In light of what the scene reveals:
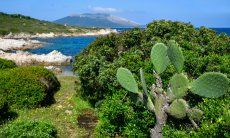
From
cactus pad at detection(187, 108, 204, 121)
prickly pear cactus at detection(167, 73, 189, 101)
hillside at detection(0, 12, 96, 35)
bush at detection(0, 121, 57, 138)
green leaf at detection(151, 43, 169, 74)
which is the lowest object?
hillside at detection(0, 12, 96, 35)

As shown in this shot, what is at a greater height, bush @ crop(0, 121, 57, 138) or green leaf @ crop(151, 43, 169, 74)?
green leaf @ crop(151, 43, 169, 74)

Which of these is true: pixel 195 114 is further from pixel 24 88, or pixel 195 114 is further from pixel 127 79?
pixel 24 88

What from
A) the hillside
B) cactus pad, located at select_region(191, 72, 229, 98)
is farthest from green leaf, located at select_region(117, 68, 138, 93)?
the hillside

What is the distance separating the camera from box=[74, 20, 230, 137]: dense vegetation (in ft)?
42.2

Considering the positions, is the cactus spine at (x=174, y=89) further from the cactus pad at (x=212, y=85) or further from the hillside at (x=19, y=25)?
the hillside at (x=19, y=25)

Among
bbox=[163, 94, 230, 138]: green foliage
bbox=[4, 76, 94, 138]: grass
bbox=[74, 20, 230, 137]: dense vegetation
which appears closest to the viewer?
bbox=[163, 94, 230, 138]: green foliage

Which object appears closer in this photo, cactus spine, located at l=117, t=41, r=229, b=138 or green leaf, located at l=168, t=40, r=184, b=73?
cactus spine, located at l=117, t=41, r=229, b=138

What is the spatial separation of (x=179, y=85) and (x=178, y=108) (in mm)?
708

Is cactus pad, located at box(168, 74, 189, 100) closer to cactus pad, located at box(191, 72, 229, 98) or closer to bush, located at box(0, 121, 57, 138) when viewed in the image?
cactus pad, located at box(191, 72, 229, 98)

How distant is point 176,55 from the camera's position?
13.5m

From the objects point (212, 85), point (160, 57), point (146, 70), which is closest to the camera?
point (212, 85)

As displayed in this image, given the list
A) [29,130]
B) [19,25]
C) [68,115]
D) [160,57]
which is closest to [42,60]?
[68,115]

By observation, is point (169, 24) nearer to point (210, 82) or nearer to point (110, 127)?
point (110, 127)

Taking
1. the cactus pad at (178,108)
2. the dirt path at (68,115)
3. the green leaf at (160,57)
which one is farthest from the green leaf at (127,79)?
the dirt path at (68,115)
